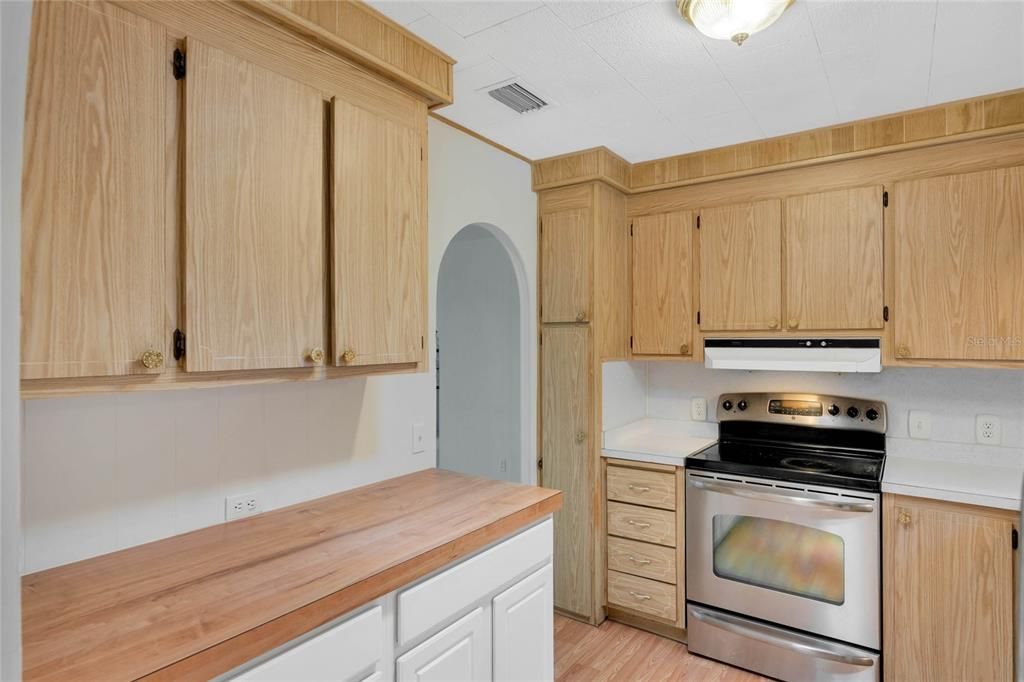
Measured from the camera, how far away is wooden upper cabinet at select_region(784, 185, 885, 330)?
101 inches

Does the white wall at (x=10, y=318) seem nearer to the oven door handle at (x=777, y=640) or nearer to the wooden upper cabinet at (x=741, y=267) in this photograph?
the oven door handle at (x=777, y=640)

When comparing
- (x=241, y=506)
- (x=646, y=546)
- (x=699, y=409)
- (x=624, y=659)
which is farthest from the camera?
(x=699, y=409)

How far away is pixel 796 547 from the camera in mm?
2457

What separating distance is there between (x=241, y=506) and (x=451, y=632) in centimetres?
72

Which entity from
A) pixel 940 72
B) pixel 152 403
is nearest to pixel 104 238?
pixel 152 403

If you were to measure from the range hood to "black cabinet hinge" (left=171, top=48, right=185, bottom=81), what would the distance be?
2.54 metres

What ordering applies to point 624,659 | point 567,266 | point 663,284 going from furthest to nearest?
point 663,284, point 567,266, point 624,659

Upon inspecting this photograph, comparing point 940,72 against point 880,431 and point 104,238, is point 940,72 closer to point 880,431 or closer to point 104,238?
point 880,431

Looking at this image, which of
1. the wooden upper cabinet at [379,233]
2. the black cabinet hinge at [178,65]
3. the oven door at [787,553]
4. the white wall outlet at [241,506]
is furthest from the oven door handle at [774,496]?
the black cabinet hinge at [178,65]

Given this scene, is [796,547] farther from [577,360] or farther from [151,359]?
[151,359]

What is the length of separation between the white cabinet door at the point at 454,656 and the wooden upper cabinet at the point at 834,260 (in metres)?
2.05

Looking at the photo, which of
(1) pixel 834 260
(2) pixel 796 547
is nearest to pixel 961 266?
(1) pixel 834 260

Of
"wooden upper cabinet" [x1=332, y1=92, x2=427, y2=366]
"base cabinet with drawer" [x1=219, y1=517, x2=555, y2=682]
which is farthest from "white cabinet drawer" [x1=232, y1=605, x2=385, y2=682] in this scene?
"wooden upper cabinet" [x1=332, y1=92, x2=427, y2=366]

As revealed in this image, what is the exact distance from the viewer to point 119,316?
1153 millimetres
